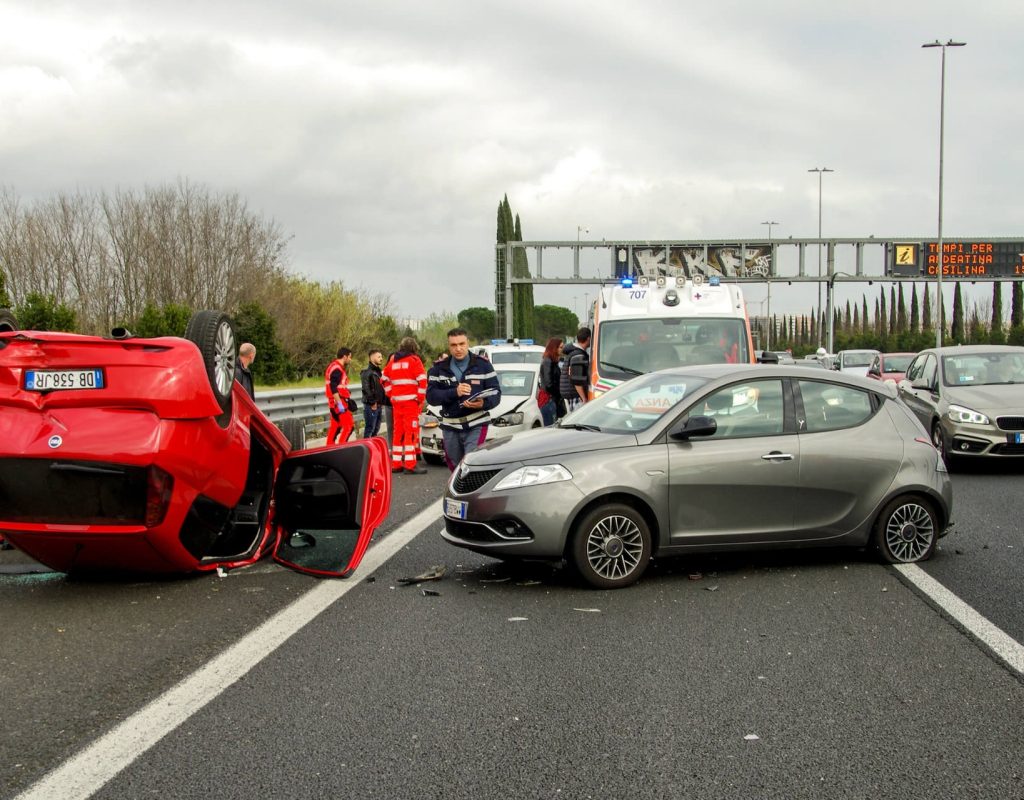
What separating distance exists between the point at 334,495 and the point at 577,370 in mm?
5966

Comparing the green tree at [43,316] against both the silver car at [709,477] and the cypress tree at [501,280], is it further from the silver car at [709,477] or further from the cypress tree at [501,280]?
the cypress tree at [501,280]

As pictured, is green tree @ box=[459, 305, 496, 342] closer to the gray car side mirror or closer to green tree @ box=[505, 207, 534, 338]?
green tree @ box=[505, 207, 534, 338]

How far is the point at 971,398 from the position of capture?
1398 centimetres

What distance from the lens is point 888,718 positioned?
14.9ft

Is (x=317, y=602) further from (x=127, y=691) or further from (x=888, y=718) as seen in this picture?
(x=888, y=718)

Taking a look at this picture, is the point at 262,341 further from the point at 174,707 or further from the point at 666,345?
the point at 174,707

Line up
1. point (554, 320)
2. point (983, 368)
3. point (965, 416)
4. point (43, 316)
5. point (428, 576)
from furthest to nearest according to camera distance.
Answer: point (554, 320)
point (43, 316)
point (983, 368)
point (965, 416)
point (428, 576)

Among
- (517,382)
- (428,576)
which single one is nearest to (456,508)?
(428,576)

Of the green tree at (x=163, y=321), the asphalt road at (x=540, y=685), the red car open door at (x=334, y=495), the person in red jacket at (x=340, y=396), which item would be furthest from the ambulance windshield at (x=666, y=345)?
the green tree at (x=163, y=321)

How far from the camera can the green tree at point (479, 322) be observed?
109m

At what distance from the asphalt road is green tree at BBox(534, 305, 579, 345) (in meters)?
126

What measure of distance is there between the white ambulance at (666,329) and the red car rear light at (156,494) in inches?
315

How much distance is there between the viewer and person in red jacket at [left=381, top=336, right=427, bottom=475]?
14.5 m

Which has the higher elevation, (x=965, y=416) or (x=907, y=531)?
(x=965, y=416)
